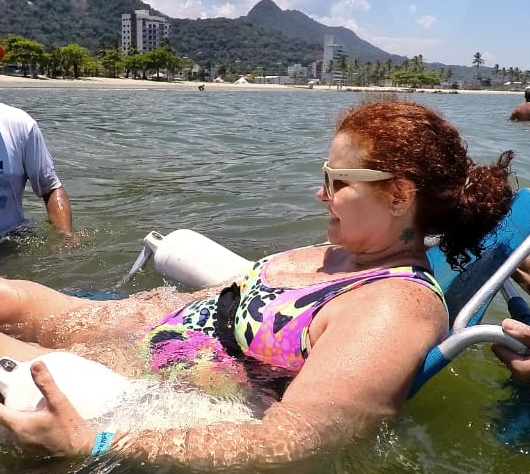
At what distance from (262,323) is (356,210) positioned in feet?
1.66

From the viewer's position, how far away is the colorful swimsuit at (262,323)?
211cm

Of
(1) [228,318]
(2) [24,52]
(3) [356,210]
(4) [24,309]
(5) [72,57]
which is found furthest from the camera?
(5) [72,57]

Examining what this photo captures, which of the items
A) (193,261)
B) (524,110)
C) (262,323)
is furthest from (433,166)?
(524,110)

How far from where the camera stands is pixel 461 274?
2.61 meters

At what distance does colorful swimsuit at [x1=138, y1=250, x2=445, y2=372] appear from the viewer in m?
2.11

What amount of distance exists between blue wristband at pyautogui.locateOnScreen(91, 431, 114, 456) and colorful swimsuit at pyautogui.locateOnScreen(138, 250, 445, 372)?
0.55 m

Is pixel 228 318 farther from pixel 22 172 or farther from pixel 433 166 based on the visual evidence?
pixel 22 172

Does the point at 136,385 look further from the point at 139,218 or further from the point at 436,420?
the point at 139,218

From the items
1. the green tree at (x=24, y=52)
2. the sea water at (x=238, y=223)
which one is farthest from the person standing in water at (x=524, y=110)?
the green tree at (x=24, y=52)

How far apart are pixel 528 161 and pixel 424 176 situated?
27.6ft

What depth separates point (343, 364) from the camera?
184 cm

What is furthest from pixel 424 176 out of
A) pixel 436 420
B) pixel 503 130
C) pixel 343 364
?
pixel 503 130

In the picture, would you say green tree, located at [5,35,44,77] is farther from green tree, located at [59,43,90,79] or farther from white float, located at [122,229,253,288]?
white float, located at [122,229,253,288]

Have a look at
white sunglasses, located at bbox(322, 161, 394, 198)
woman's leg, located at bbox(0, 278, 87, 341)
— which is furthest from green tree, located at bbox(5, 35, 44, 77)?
white sunglasses, located at bbox(322, 161, 394, 198)
